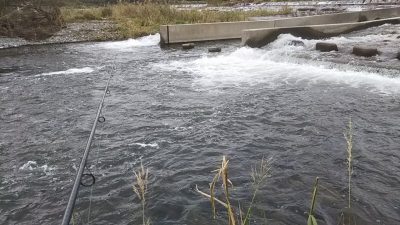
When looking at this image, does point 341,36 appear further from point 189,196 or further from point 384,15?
point 189,196

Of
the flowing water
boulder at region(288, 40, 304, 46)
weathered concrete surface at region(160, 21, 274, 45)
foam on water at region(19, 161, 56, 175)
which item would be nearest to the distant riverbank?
weathered concrete surface at region(160, 21, 274, 45)

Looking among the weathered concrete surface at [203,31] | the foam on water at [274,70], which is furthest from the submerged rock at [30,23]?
the foam on water at [274,70]

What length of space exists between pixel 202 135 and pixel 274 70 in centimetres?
597

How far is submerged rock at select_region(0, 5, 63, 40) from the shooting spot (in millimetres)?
Result: 19859

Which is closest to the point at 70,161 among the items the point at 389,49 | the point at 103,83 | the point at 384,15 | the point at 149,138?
the point at 149,138

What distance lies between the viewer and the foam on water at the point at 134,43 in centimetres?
1845

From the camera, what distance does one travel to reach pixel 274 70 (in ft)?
39.5

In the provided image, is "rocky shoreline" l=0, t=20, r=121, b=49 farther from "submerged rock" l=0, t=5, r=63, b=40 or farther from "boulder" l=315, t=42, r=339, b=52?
"boulder" l=315, t=42, r=339, b=52

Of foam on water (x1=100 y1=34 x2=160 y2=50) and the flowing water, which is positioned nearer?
the flowing water

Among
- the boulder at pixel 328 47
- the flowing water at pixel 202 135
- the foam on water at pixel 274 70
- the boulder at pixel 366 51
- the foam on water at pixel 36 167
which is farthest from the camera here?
the boulder at pixel 328 47

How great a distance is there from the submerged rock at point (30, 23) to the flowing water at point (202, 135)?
7267mm

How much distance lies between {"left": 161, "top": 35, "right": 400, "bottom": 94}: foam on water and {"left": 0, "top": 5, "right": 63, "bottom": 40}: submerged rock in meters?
10.2

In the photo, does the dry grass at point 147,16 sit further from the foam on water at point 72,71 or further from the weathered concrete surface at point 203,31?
the foam on water at point 72,71

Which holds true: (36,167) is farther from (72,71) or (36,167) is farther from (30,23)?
(30,23)
